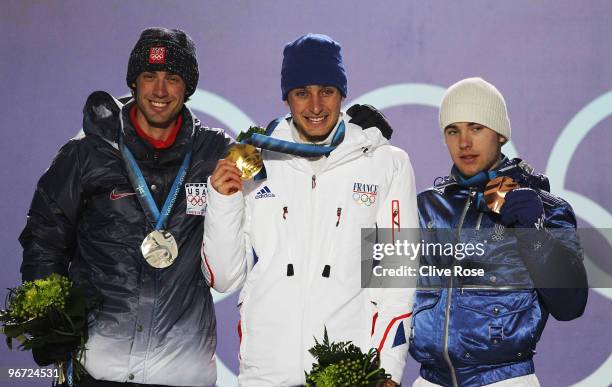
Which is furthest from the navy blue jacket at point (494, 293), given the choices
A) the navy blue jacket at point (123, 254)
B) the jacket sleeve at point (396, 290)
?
the navy blue jacket at point (123, 254)

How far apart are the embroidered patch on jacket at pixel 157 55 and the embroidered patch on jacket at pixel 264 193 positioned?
0.66m

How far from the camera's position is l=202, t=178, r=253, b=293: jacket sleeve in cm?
329

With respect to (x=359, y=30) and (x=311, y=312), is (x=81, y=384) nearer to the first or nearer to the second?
(x=311, y=312)

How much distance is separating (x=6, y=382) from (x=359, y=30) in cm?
270

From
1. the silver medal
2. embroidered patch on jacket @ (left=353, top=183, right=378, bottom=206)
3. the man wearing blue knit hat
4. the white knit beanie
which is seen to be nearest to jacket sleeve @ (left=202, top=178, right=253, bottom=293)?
the man wearing blue knit hat

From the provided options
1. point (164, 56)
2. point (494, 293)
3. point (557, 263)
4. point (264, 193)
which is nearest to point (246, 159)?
point (264, 193)

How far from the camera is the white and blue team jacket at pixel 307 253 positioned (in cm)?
324

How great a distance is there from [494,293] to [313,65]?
1079 mm

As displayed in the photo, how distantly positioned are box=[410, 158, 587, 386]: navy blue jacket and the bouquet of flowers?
1255 millimetres

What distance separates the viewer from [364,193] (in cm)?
336

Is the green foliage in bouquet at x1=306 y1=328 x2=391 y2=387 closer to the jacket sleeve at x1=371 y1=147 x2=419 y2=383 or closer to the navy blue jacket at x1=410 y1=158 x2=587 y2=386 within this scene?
the jacket sleeve at x1=371 y1=147 x2=419 y2=383

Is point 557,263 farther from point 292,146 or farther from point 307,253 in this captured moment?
point 292,146

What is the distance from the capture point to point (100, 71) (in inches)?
195

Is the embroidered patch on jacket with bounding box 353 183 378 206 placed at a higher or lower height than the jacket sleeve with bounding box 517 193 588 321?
higher
